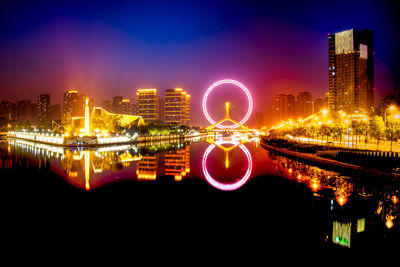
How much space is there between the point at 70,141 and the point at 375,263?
3099cm

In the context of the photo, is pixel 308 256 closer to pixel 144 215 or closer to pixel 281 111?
pixel 144 215

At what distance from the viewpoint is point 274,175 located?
1432 centimetres

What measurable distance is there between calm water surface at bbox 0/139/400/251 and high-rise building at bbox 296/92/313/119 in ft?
351

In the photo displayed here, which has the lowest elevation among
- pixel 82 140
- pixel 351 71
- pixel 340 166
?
pixel 340 166

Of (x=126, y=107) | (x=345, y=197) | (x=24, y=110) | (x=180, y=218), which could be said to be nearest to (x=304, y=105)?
(x=126, y=107)

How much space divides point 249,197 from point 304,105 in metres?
115

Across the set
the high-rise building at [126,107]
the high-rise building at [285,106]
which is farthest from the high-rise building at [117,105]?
the high-rise building at [285,106]

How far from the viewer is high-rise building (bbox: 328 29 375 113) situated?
79375mm

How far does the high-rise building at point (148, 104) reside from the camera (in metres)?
119

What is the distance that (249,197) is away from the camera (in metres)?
9.91

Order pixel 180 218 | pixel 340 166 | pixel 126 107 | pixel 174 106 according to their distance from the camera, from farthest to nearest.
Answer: pixel 126 107, pixel 174 106, pixel 340 166, pixel 180 218

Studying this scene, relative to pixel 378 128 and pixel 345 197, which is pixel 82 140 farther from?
pixel 378 128

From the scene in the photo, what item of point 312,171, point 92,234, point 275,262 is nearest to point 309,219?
point 275,262

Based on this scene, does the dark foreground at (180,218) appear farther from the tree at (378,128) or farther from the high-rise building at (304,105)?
the high-rise building at (304,105)
